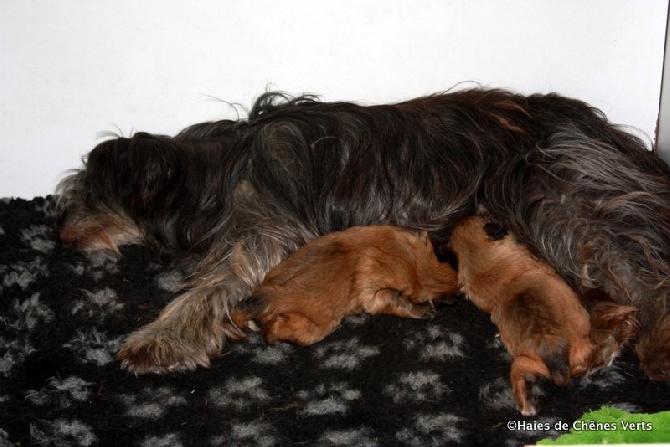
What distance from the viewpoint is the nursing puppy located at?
2949 mm

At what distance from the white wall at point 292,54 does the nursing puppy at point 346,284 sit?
3.90 feet

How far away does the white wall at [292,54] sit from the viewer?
394cm

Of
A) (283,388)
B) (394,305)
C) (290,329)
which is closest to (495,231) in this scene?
(394,305)

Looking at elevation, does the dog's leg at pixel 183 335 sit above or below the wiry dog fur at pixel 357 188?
below

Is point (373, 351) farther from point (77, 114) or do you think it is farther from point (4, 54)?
point (4, 54)

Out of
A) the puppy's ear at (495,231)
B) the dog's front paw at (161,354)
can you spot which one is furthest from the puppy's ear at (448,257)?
the dog's front paw at (161,354)

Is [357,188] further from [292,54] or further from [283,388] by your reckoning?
[292,54]

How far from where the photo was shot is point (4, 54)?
402 centimetres

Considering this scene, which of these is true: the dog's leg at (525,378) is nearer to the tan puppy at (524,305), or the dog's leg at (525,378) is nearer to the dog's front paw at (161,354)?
the tan puppy at (524,305)

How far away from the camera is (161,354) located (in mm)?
3047

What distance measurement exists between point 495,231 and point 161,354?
1250 mm

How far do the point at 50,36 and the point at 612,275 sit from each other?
270cm

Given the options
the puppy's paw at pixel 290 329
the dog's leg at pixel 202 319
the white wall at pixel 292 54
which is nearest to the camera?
the puppy's paw at pixel 290 329

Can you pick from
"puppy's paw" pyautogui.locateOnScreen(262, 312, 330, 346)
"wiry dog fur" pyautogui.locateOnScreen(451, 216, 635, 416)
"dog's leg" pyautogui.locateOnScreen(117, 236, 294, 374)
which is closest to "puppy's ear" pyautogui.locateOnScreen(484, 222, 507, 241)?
"wiry dog fur" pyautogui.locateOnScreen(451, 216, 635, 416)
